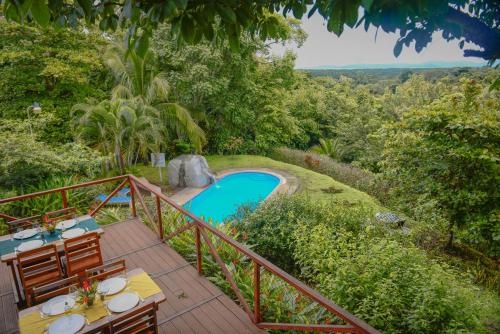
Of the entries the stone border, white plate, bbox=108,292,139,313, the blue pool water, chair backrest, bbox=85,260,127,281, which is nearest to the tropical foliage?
the stone border

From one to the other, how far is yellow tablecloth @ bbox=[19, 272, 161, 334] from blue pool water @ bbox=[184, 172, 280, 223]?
7.75 metres

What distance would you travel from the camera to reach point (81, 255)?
4445 millimetres

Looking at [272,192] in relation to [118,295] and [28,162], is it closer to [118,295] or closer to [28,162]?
[28,162]

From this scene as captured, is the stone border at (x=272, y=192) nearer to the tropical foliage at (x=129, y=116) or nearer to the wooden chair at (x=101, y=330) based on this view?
the tropical foliage at (x=129, y=116)

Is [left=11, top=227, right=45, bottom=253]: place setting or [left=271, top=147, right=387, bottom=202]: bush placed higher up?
[left=11, top=227, right=45, bottom=253]: place setting

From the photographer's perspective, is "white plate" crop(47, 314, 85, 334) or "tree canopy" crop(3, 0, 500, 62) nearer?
"tree canopy" crop(3, 0, 500, 62)

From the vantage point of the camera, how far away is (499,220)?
6.18m

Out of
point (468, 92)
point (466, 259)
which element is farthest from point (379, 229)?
point (468, 92)

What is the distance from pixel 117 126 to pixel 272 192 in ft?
19.7

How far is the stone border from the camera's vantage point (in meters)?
12.2

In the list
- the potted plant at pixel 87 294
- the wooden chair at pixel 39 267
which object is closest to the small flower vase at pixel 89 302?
the potted plant at pixel 87 294

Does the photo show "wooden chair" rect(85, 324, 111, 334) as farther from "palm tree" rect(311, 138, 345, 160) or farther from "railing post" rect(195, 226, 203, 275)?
"palm tree" rect(311, 138, 345, 160)

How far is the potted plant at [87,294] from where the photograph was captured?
3229mm

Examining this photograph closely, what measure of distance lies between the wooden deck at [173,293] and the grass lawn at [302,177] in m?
6.03
